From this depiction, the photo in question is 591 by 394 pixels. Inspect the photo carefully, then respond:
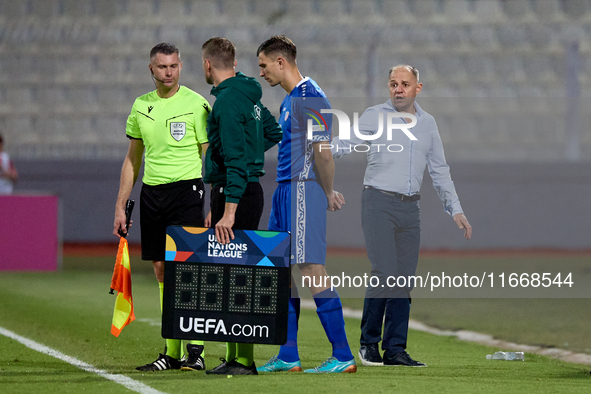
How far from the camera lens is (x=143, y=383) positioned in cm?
466

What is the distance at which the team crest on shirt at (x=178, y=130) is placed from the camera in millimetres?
5148

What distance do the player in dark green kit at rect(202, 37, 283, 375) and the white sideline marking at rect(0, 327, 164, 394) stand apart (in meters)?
0.49

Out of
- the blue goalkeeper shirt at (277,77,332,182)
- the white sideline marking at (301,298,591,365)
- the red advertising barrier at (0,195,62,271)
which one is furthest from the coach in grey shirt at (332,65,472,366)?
the red advertising barrier at (0,195,62,271)

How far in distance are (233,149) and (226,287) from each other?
807 millimetres

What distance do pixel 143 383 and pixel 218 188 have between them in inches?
44.3

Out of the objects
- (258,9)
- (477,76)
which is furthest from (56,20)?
(477,76)

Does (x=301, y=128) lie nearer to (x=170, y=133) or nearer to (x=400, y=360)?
(x=170, y=133)

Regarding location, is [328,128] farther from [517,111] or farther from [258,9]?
[258,9]

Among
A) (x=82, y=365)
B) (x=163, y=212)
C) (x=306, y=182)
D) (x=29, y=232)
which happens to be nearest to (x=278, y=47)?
(x=306, y=182)

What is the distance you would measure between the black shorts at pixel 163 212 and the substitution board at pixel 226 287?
0.30m

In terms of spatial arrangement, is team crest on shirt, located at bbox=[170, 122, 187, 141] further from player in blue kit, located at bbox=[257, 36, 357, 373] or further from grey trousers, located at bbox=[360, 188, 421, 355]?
grey trousers, located at bbox=[360, 188, 421, 355]

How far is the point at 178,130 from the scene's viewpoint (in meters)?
5.16

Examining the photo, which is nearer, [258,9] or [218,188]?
[218,188]

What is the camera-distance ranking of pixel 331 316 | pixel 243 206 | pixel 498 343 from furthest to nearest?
pixel 498 343
pixel 331 316
pixel 243 206
